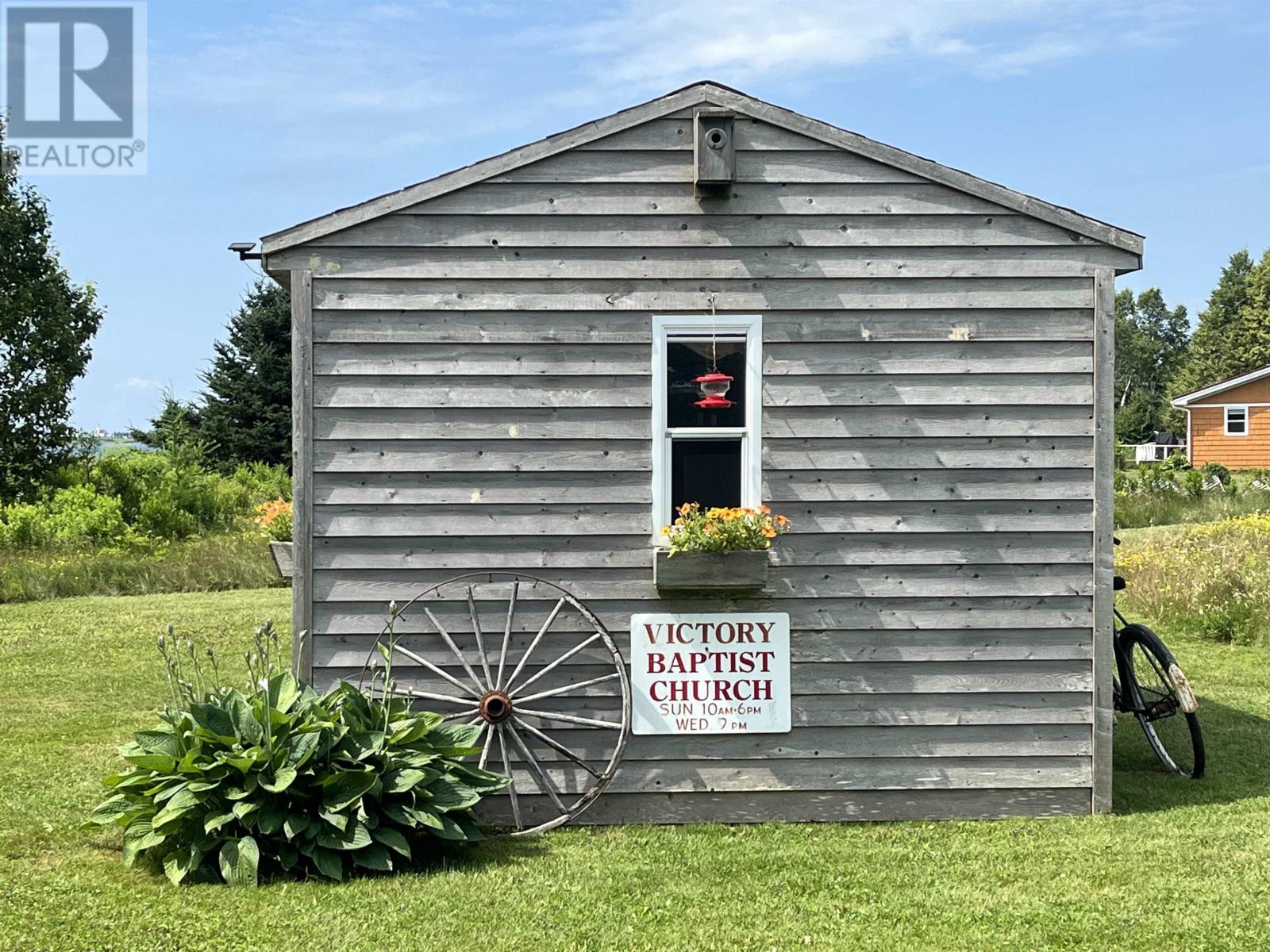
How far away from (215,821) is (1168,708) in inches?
233

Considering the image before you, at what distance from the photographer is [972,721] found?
7.45 metres

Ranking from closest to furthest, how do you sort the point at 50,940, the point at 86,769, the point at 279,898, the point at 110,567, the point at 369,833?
the point at 50,940 < the point at 279,898 < the point at 369,833 < the point at 86,769 < the point at 110,567

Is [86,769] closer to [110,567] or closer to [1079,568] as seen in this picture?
[1079,568]

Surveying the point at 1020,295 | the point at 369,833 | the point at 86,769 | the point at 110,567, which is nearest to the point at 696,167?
the point at 1020,295

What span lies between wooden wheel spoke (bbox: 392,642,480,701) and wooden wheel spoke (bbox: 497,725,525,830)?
0.26 metres

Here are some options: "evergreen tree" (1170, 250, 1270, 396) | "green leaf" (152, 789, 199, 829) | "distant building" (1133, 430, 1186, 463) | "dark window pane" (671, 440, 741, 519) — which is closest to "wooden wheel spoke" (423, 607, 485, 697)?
"dark window pane" (671, 440, 741, 519)

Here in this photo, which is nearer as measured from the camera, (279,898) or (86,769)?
(279,898)

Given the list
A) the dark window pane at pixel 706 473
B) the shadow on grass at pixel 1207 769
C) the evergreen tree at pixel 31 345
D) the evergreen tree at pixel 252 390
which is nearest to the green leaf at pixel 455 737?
the dark window pane at pixel 706 473

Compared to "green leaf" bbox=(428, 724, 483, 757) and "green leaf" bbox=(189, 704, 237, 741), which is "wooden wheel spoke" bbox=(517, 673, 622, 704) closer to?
"green leaf" bbox=(428, 724, 483, 757)

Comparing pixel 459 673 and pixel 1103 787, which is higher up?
pixel 459 673

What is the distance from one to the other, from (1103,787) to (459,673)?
3.74m

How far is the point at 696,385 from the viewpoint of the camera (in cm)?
743

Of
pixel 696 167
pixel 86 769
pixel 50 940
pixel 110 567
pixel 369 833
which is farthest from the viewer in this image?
pixel 110 567

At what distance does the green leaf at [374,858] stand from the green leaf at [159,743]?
40.3 inches
